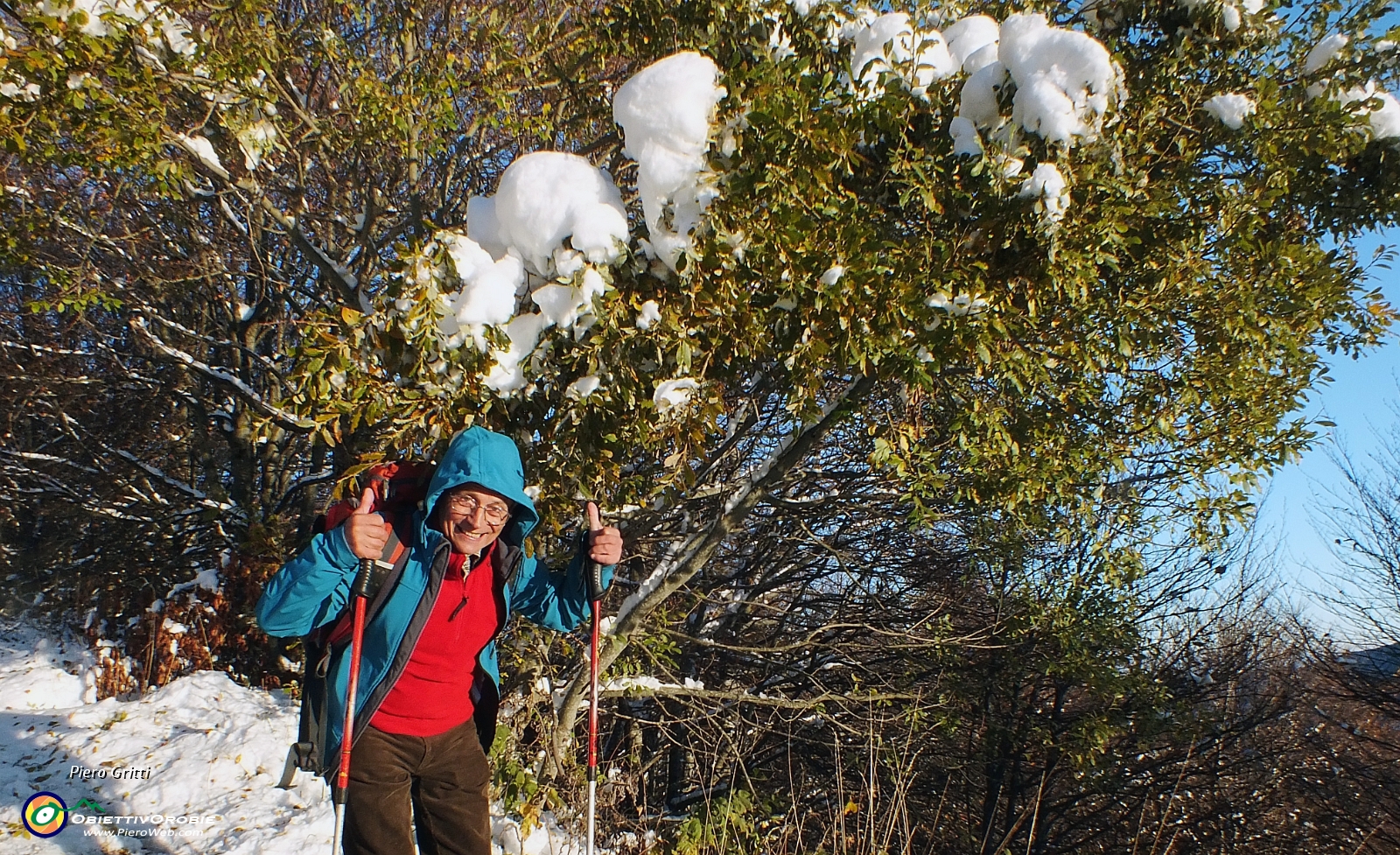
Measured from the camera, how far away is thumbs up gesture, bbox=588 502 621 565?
9.75ft

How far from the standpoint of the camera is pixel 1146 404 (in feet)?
14.8

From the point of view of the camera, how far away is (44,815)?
12.6 feet

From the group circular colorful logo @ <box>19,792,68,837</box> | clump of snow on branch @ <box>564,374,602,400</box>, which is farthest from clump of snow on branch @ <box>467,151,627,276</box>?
circular colorful logo @ <box>19,792,68,837</box>

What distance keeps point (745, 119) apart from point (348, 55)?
122 inches

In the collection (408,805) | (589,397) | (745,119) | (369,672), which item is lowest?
(408,805)

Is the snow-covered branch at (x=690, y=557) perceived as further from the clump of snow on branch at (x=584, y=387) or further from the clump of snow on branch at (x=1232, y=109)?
the clump of snow on branch at (x=1232, y=109)

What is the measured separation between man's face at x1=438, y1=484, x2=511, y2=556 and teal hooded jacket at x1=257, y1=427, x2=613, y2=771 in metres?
0.05

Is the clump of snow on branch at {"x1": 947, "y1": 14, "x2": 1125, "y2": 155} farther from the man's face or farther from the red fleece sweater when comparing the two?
the red fleece sweater

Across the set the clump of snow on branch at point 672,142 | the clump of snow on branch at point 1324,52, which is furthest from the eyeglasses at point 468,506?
the clump of snow on branch at point 1324,52

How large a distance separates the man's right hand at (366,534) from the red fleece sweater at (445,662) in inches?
13.8

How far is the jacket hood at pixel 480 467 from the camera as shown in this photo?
8.75ft

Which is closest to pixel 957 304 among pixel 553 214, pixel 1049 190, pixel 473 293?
pixel 1049 190

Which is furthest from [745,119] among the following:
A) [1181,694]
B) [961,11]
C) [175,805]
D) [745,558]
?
[1181,694]

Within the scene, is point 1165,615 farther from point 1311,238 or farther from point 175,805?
point 175,805
